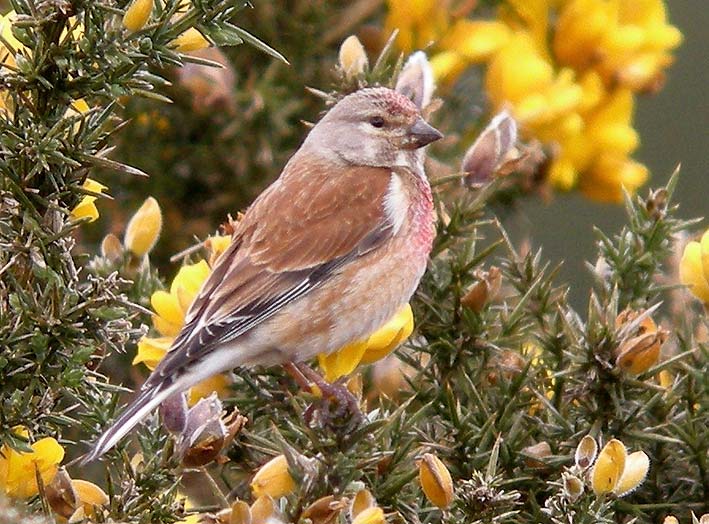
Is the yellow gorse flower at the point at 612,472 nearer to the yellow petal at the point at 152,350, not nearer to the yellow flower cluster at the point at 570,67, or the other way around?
the yellow petal at the point at 152,350

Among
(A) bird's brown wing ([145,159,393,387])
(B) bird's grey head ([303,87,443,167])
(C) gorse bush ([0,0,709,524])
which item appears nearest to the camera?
(C) gorse bush ([0,0,709,524])

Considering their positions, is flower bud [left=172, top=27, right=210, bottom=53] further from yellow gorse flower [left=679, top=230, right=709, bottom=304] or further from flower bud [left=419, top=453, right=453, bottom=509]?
yellow gorse flower [left=679, top=230, right=709, bottom=304]

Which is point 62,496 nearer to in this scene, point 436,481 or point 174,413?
point 174,413

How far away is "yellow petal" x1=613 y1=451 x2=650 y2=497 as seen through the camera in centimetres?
200

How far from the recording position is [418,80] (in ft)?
9.60

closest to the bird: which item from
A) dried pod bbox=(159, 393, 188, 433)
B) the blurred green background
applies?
dried pod bbox=(159, 393, 188, 433)

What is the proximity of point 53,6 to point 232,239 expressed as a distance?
53.4 inches

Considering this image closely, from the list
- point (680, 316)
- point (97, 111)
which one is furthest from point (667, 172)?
point (97, 111)

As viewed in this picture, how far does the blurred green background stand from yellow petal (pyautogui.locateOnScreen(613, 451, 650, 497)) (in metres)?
5.54

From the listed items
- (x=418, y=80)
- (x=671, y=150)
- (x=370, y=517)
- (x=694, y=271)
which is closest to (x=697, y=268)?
(x=694, y=271)

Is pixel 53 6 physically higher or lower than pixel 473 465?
higher

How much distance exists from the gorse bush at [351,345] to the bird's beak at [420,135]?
7 cm

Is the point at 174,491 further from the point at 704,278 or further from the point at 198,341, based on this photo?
the point at 704,278

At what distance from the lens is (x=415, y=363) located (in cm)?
261
